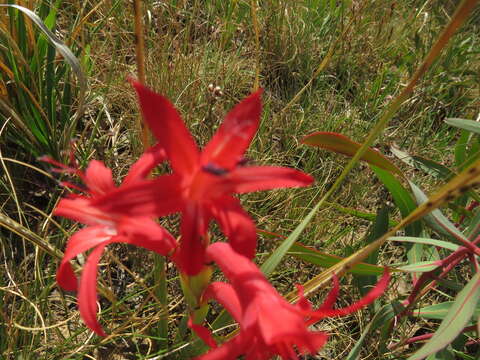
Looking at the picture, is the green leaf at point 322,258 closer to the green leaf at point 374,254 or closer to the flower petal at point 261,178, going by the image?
the green leaf at point 374,254

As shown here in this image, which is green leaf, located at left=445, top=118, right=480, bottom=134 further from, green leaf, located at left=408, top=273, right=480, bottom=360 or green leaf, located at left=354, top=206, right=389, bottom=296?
green leaf, located at left=408, top=273, right=480, bottom=360

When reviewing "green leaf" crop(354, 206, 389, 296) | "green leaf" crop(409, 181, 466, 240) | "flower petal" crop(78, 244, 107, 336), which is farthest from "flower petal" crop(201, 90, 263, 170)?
"green leaf" crop(354, 206, 389, 296)

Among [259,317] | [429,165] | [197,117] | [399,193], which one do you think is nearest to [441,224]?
[399,193]

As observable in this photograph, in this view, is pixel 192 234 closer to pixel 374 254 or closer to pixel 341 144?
pixel 341 144

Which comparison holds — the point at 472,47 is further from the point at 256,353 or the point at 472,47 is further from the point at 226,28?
the point at 256,353

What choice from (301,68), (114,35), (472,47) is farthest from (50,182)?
(472,47)

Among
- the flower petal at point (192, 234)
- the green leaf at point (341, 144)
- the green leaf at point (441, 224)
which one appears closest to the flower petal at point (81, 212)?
the flower petal at point (192, 234)
